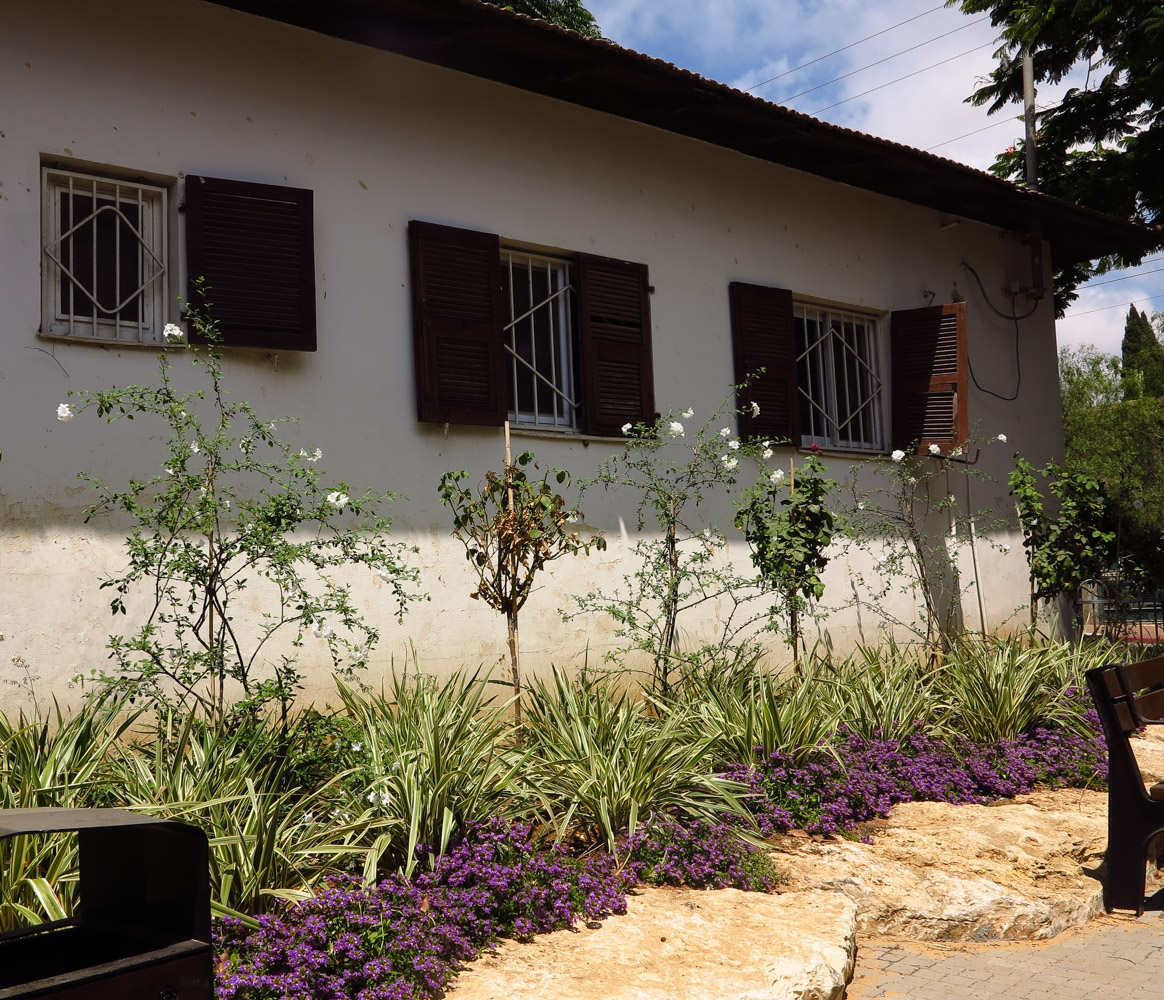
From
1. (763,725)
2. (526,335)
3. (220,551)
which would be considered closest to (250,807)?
(220,551)

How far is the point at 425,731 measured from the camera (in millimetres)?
4355

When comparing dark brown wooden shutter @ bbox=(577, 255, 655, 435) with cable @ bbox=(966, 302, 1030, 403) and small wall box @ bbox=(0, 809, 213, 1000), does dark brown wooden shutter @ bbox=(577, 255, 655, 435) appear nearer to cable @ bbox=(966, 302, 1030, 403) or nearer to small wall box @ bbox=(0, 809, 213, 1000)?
cable @ bbox=(966, 302, 1030, 403)

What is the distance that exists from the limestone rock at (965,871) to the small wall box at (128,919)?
9.15 feet

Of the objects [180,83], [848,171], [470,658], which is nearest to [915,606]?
[848,171]

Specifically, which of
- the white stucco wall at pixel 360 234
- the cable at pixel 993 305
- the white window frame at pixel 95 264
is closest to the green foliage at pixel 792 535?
the white stucco wall at pixel 360 234

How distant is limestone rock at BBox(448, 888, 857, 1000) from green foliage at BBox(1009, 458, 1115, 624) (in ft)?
21.8

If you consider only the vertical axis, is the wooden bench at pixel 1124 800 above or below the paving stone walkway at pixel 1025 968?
above

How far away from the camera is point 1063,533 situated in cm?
1025

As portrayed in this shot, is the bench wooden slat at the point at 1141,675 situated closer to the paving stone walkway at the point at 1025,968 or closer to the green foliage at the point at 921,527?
the paving stone walkway at the point at 1025,968

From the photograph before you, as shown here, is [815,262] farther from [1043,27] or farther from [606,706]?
[606,706]

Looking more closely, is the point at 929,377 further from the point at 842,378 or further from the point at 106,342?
the point at 106,342

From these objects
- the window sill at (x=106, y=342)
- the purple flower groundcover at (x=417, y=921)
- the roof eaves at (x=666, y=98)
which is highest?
the roof eaves at (x=666, y=98)

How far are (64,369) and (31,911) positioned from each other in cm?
318

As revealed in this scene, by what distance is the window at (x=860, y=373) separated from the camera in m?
9.03
